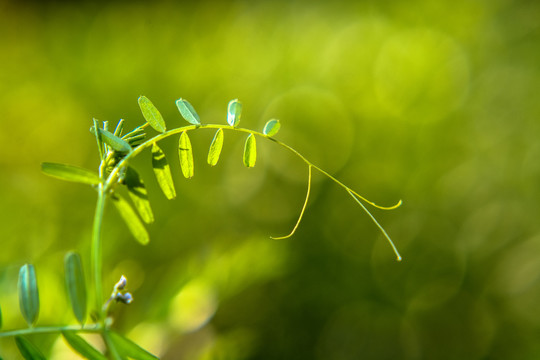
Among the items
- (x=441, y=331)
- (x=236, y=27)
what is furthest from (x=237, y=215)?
(x=236, y=27)

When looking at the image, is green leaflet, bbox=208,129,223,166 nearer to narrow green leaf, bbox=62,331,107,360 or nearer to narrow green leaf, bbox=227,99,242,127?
narrow green leaf, bbox=227,99,242,127

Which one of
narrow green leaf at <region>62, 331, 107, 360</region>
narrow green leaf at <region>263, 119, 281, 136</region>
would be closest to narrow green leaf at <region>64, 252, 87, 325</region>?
narrow green leaf at <region>62, 331, 107, 360</region>

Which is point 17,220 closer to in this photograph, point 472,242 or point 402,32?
point 472,242

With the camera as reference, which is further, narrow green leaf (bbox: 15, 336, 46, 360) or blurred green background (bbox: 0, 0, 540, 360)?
blurred green background (bbox: 0, 0, 540, 360)

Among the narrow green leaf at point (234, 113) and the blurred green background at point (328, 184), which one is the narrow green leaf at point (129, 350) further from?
the blurred green background at point (328, 184)

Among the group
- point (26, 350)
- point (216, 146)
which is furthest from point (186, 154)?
point (26, 350)

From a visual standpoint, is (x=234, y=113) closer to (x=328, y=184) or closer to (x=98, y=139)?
(x=98, y=139)

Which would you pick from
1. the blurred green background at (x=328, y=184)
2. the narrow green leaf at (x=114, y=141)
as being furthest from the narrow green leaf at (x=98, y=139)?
the blurred green background at (x=328, y=184)
